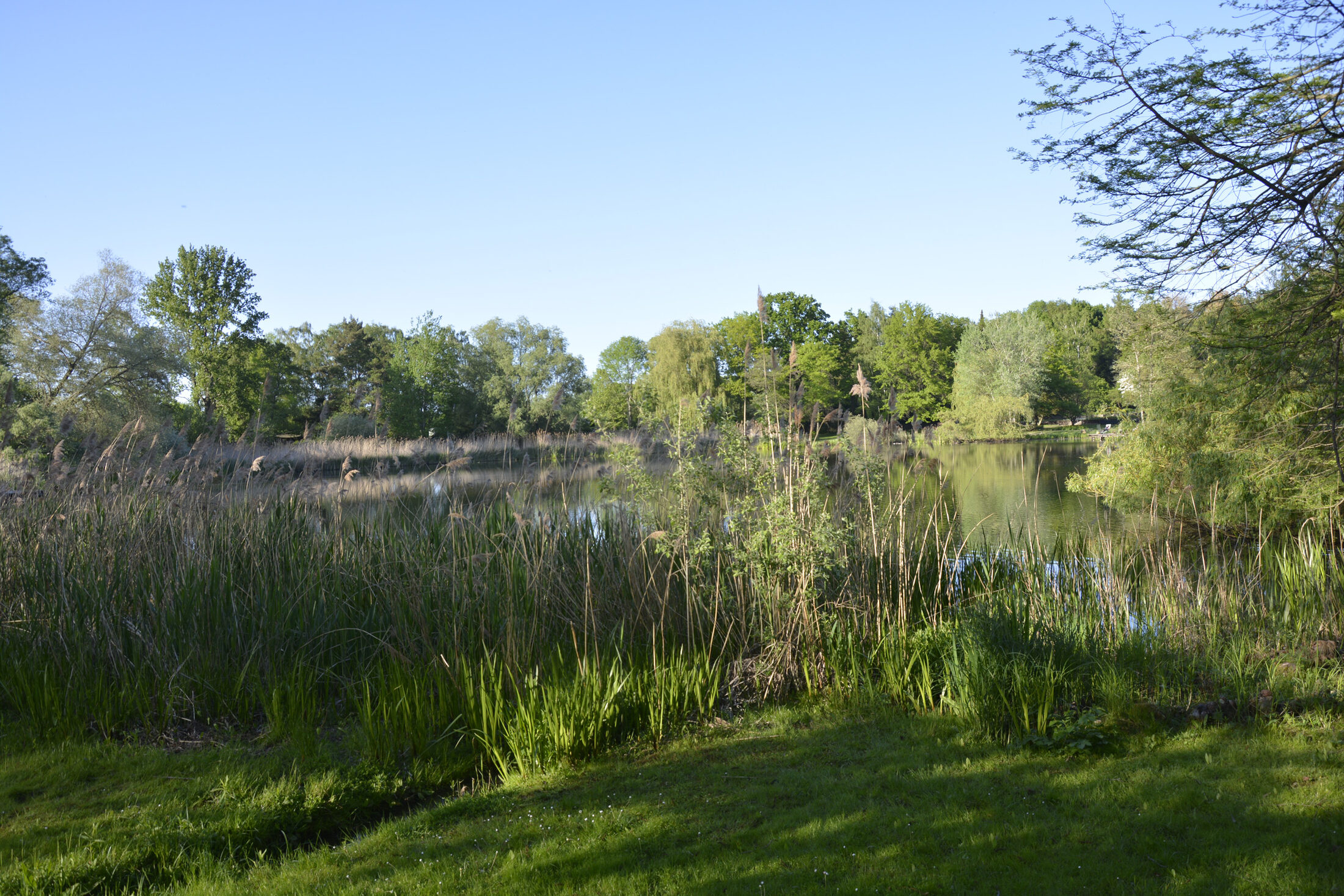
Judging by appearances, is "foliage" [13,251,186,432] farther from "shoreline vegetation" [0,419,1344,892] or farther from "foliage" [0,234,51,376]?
"shoreline vegetation" [0,419,1344,892]

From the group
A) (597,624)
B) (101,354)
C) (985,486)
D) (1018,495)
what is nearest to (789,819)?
(597,624)

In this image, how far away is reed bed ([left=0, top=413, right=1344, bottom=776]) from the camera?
14.6 ft

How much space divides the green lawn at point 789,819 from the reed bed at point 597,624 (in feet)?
1.11

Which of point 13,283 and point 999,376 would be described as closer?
point 13,283

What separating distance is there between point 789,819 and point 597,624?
2182 mm

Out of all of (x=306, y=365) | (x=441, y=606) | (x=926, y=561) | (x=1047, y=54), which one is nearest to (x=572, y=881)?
(x=441, y=606)

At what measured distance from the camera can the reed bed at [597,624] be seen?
4.45m

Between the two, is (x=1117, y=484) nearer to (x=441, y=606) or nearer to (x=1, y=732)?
(x=441, y=606)

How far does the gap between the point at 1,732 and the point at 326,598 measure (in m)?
1.96

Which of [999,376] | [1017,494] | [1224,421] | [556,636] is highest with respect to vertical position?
[999,376]

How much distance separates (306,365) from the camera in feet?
163

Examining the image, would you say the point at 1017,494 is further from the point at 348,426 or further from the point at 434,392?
the point at 434,392

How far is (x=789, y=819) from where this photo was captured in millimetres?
3477

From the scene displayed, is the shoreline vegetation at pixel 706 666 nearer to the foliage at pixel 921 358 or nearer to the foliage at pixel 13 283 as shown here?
the foliage at pixel 13 283
